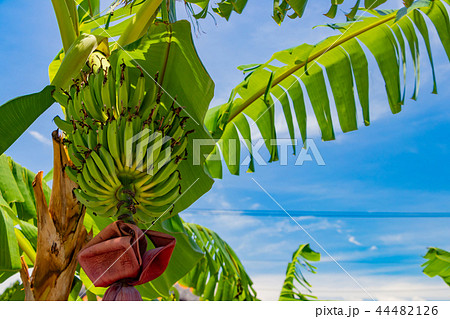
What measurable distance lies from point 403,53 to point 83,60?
1.30 m

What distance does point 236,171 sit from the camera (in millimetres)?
1721

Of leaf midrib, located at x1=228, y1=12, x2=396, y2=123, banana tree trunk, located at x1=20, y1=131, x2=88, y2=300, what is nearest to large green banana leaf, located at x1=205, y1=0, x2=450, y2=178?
leaf midrib, located at x1=228, y1=12, x2=396, y2=123

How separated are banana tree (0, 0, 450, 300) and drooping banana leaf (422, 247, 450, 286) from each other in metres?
0.70

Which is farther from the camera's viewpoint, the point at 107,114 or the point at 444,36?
the point at 444,36

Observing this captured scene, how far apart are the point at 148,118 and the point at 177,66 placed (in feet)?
0.89

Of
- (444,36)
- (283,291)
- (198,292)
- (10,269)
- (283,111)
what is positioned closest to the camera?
(10,269)

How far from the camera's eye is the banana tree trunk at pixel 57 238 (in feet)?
3.85

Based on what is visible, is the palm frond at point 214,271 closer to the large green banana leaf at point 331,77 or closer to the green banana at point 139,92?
the large green banana leaf at point 331,77

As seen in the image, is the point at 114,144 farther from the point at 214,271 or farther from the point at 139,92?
the point at 214,271

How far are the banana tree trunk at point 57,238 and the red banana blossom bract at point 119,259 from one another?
432 mm

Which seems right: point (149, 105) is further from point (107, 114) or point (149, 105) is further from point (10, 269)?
point (10, 269)

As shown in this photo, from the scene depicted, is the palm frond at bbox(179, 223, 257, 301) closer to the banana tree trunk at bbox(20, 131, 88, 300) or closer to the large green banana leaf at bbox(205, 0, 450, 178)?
the large green banana leaf at bbox(205, 0, 450, 178)

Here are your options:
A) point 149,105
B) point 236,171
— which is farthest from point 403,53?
point 149,105

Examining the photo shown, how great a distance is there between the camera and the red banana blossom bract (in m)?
0.77
